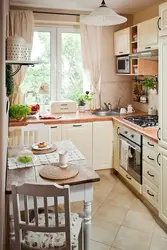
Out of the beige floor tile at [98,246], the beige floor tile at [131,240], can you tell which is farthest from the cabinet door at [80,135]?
the beige floor tile at [98,246]

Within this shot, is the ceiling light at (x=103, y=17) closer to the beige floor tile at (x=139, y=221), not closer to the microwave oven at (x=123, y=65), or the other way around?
the microwave oven at (x=123, y=65)

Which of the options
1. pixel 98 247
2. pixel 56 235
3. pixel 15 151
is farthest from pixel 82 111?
pixel 56 235

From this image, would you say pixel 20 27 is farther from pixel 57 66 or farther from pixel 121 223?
pixel 121 223

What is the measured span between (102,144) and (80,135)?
375 millimetres

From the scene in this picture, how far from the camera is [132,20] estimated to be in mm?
4688

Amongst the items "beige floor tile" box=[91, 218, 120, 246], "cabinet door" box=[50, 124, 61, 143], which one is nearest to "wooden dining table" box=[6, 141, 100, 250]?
"beige floor tile" box=[91, 218, 120, 246]

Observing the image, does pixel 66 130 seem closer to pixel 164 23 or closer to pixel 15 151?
pixel 15 151

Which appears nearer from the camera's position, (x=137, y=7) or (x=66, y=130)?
(x=66, y=130)

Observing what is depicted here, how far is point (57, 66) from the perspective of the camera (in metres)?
4.58

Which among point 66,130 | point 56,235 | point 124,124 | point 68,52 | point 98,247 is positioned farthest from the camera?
point 68,52

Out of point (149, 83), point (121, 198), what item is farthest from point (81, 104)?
point (121, 198)

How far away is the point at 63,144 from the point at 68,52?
218 centimetres

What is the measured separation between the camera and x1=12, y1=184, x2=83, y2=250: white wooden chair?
164cm

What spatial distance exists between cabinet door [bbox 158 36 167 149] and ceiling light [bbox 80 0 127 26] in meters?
0.45
